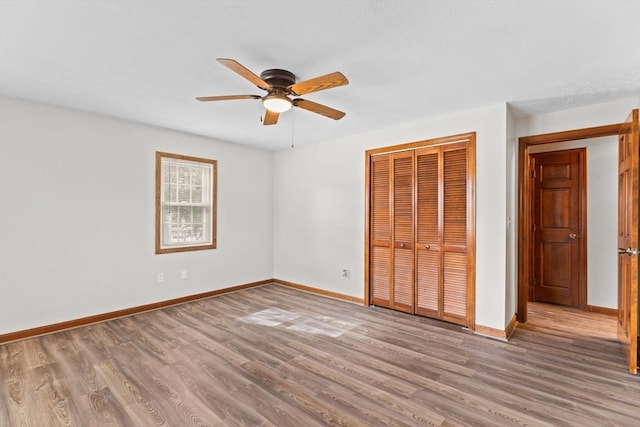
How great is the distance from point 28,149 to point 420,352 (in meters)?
4.44

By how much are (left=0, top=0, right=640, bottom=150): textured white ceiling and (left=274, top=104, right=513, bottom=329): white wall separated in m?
0.43

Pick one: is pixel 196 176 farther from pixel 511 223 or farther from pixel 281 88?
pixel 511 223

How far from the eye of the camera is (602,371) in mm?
2574

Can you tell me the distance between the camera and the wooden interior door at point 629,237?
2523mm

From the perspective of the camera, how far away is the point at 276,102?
2.53 m

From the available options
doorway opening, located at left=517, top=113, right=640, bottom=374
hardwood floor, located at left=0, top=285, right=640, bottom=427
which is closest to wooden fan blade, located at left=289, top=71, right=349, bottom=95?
hardwood floor, located at left=0, top=285, right=640, bottom=427

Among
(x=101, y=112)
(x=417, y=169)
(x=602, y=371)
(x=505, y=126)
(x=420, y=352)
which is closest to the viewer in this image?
(x=602, y=371)

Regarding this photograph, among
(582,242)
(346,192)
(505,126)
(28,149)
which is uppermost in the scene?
(505,126)

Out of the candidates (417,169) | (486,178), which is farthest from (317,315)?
(486,178)

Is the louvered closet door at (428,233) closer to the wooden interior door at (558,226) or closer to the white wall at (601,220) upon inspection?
the wooden interior door at (558,226)

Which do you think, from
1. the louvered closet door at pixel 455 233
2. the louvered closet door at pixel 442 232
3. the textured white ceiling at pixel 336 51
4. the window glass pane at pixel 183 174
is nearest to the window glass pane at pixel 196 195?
the window glass pane at pixel 183 174

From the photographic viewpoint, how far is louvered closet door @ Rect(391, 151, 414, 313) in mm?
3994

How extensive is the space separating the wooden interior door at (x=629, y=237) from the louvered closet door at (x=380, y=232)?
229 centimetres

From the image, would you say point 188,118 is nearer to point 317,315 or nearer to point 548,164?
point 317,315
